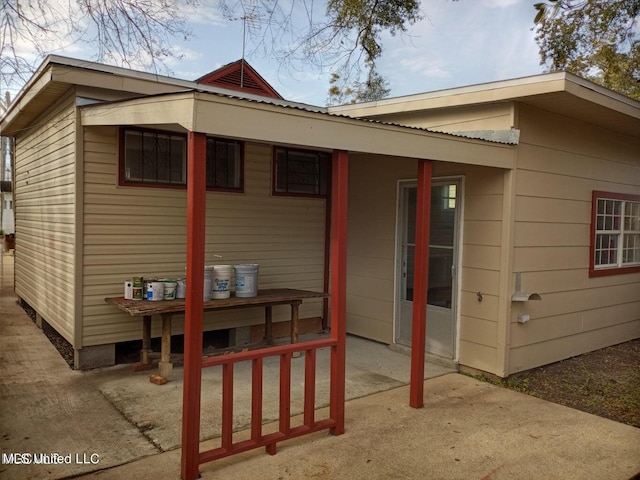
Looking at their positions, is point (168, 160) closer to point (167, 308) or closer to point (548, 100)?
point (167, 308)

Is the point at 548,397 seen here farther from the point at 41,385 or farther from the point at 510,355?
the point at 41,385

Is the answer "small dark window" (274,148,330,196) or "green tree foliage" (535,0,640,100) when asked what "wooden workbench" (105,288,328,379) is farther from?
"green tree foliage" (535,0,640,100)

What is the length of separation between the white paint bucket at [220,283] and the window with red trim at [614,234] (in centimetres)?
436

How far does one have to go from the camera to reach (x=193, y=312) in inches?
121

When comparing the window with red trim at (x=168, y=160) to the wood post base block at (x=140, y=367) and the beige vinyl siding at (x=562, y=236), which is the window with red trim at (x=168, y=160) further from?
the beige vinyl siding at (x=562, y=236)

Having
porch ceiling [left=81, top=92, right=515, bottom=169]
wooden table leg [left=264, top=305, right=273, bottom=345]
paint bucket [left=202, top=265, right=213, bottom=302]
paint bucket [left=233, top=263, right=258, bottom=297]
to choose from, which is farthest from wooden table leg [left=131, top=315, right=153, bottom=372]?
porch ceiling [left=81, top=92, right=515, bottom=169]

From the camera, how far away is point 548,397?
15.9 feet

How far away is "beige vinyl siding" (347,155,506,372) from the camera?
5.25 metres

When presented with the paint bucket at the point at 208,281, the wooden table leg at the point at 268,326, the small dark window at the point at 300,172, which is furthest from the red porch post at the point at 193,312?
the small dark window at the point at 300,172

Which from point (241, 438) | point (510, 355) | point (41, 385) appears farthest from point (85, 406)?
point (510, 355)

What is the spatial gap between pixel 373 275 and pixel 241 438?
3289 millimetres

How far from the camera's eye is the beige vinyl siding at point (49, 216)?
5332mm

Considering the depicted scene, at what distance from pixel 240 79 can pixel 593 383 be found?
6.76 metres

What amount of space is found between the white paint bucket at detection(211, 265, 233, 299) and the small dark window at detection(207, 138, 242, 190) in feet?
3.61
